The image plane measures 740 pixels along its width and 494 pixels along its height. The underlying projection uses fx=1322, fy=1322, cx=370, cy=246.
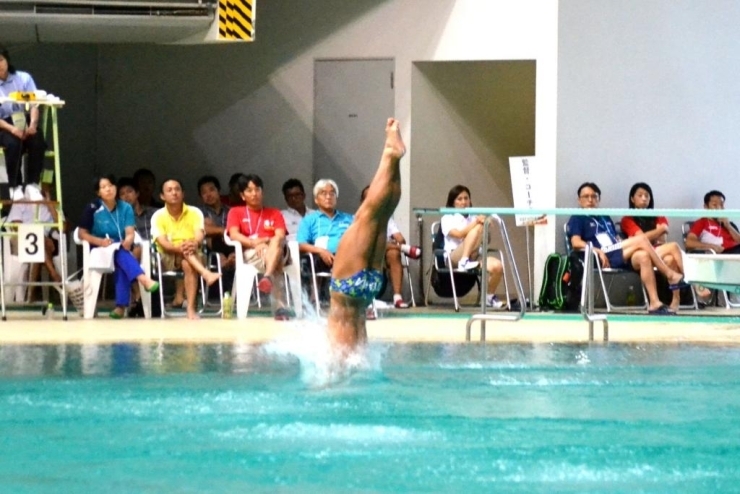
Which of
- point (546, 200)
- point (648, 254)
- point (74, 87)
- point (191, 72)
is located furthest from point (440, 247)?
point (74, 87)

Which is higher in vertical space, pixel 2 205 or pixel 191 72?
pixel 191 72

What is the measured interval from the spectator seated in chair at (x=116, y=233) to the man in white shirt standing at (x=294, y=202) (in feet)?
6.50

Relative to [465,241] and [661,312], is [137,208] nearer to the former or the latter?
[465,241]

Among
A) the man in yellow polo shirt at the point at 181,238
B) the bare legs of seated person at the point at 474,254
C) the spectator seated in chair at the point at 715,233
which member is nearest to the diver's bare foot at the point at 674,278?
the spectator seated in chair at the point at 715,233

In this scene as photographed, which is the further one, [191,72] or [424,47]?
[191,72]

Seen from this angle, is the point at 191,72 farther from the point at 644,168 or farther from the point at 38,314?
the point at 644,168

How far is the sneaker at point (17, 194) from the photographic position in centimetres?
1015

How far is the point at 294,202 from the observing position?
12.5 m

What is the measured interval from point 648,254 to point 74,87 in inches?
248

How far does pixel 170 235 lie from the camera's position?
429 inches

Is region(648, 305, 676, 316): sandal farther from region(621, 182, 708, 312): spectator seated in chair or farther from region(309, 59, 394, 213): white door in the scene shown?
region(309, 59, 394, 213): white door

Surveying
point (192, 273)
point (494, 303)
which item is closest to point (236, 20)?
point (192, 273)

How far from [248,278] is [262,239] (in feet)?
1.11

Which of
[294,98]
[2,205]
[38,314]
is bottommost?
[38,314]
